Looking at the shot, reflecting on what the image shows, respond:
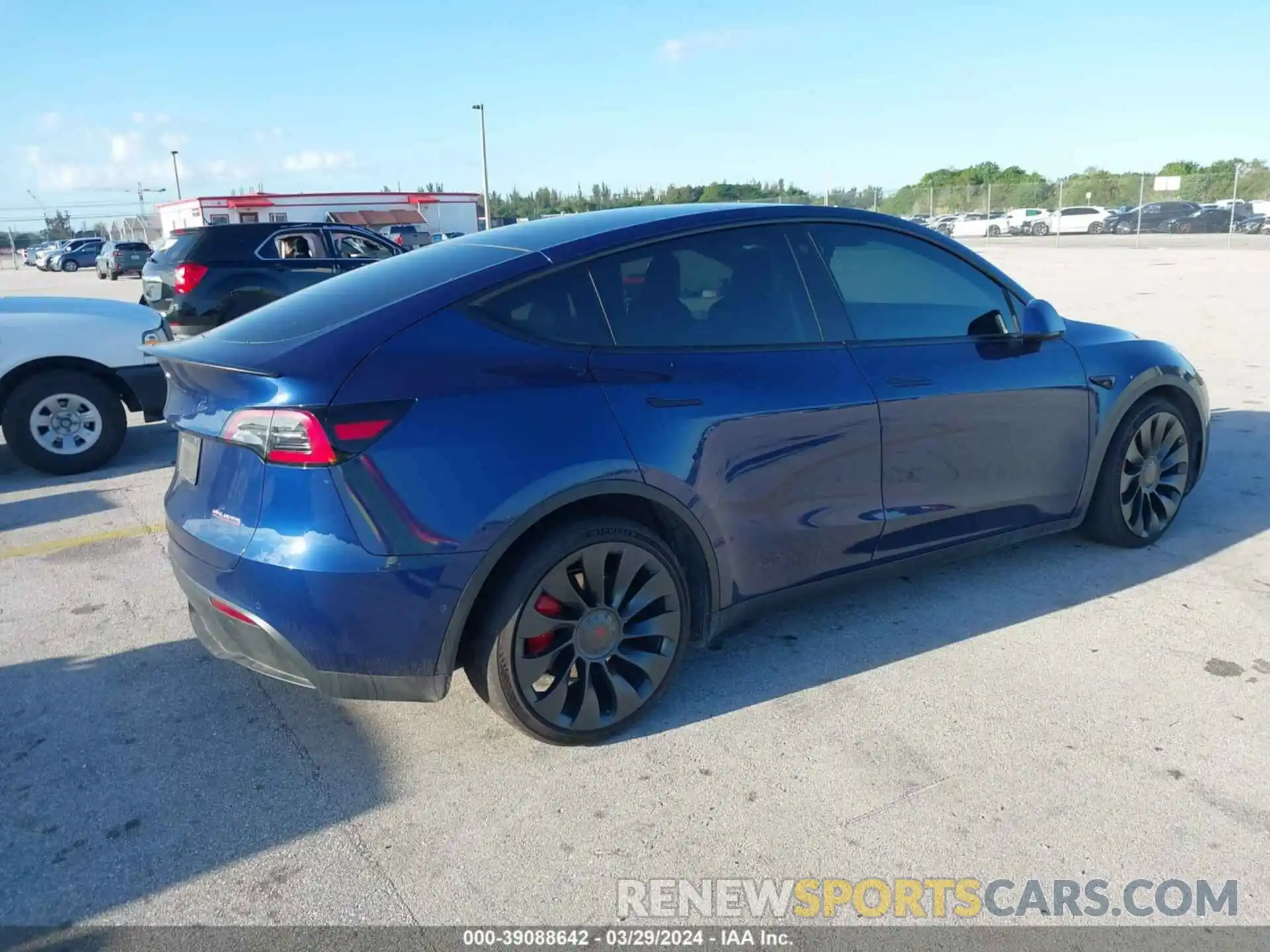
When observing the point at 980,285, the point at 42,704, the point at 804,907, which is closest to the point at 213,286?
the point at 42,704

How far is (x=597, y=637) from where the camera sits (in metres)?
3.17

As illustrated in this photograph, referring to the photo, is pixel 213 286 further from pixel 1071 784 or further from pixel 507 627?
pixel 1071 784

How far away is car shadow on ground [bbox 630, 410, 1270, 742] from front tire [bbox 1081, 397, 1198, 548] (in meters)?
0.12

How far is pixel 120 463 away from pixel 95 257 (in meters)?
50.1

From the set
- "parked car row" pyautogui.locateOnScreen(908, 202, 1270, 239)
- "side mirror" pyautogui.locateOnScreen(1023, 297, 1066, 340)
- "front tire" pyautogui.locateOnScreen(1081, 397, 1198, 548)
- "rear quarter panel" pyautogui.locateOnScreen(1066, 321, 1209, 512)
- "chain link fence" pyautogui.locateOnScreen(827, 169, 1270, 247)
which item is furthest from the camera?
"chain link fence" pyautogui.locateOnScreen(827, 169, 1270, 247)

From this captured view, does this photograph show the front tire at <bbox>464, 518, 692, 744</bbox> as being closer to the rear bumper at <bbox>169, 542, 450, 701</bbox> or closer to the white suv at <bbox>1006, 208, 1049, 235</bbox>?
the rear bumper at <bbox>169, 542, 450, 701</bbox>

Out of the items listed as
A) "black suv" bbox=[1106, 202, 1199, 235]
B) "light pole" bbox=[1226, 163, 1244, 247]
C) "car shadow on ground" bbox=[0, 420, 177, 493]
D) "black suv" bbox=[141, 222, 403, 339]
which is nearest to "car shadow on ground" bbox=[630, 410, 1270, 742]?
"car shadow on ground" bbox=[0, 420, 177, 493]

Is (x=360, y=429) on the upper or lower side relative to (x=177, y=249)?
lower

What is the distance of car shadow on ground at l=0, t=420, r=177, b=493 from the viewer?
6762mm

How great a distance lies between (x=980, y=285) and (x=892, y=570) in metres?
1.32

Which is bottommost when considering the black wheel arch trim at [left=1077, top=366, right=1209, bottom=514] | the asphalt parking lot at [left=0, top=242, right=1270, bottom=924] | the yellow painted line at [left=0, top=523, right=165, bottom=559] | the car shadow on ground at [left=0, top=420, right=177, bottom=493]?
the asphalt parking lot at [left=0, top=242, right=1270, bottom=924]

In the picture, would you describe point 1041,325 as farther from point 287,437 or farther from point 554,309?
Answer: point 287,437

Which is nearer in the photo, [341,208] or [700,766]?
[700,766]

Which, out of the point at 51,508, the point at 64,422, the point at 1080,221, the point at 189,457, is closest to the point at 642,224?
the point at 189,457
